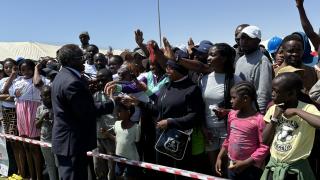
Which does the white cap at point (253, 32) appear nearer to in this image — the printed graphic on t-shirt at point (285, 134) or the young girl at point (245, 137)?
the young girl at point (245, 137)

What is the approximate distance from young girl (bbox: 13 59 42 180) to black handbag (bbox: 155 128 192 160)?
3.02 m

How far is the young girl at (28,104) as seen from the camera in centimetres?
647

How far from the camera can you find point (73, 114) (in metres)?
4.29

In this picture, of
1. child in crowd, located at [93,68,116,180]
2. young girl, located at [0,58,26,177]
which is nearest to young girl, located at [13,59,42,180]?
young girl, located at [0,58,26,177]

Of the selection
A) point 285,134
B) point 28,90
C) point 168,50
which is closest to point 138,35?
point 168,50

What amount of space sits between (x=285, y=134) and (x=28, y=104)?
4.58m

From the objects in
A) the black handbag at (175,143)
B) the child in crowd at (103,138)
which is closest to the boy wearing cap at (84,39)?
the child in crowd at (103,138)

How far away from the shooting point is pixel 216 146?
14.1 ft

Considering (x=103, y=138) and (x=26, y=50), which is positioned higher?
(x=103, y=138)

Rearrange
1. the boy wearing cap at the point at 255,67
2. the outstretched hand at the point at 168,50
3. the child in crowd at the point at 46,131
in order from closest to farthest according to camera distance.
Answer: the boy wearing cap at the point at 255,67
the outstretched hand at the point at 168,50
the child in crowd at the point at 46,131

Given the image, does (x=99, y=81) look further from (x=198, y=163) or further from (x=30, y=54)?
(x=30, y=54)

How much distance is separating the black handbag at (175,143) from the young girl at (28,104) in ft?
9.90

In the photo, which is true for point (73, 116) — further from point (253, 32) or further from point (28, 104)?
point (28, 104)

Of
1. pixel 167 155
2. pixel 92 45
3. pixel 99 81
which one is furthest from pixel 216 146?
pixel 92 45
